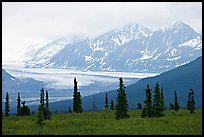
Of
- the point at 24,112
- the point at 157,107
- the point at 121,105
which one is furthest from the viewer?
the point at 24,112

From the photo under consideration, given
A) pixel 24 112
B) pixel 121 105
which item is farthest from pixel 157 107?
pixel 24 112

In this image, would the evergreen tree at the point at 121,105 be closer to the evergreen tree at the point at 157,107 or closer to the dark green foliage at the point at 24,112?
the evergreen tree at the point at 157,107

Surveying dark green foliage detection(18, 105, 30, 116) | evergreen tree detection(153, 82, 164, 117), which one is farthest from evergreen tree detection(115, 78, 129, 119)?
dark green foliage detection(18, 105, 30, 116)

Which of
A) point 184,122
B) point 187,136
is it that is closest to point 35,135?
point 187,136

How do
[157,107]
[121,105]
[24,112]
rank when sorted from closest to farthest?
1. [121,105]
2. [157,107]
3. [24,112]

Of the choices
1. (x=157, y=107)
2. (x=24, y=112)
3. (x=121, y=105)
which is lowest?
(x=24, y=112)

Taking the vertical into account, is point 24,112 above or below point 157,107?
below

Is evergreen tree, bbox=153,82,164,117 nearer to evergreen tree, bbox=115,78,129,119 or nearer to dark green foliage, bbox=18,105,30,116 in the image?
evergreen tree, bbox=115,78,129,119

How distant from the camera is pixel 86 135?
27797mm

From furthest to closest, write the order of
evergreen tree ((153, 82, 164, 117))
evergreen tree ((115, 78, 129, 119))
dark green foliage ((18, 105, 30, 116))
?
dark green foliage ((18, 105, 30, 116)) < evergreen tree ((153, 82, 164, 117)) < evergreen tree ((115, 78, 129, 119))

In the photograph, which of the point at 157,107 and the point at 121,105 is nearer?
the point at 121,105

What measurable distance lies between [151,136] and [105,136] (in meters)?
3.21

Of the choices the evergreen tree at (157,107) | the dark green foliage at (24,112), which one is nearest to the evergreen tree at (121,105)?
the evergreen tree at (157,107)

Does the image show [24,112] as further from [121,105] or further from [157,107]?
[157,107]
